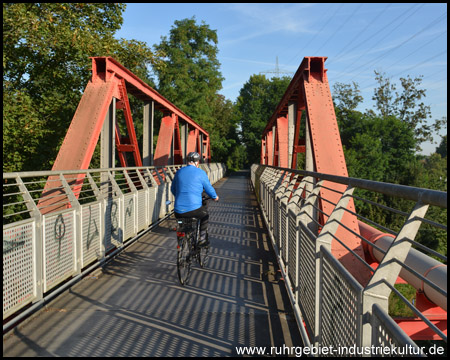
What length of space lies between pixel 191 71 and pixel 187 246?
137 feet

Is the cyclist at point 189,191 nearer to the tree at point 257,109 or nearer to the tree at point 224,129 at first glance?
the tree at point 224,129

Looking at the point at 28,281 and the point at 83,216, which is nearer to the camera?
the point at 28,281

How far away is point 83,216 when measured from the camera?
18.0ft

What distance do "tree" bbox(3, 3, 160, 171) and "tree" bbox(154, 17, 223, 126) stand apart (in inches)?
896

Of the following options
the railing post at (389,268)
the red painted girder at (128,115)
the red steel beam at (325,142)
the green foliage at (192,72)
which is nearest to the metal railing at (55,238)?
the railing post at (389,268)

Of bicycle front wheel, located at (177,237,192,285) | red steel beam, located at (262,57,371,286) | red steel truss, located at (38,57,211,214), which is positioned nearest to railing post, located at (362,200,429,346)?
red steel beam, located at (262,57,371,286)

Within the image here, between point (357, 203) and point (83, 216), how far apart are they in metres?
44.2

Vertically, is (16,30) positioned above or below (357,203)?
above

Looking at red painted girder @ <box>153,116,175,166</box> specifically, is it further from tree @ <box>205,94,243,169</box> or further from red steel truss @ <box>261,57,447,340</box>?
tree @ <box>205,94,243,169</box>

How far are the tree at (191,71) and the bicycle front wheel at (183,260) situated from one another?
36924 millimetres

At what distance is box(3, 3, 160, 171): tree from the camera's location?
15.1 metres

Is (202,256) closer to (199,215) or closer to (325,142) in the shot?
(199,215)

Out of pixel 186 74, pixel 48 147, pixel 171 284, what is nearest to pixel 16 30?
pixel 48 147

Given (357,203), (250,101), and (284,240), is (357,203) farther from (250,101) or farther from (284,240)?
(284,240)
